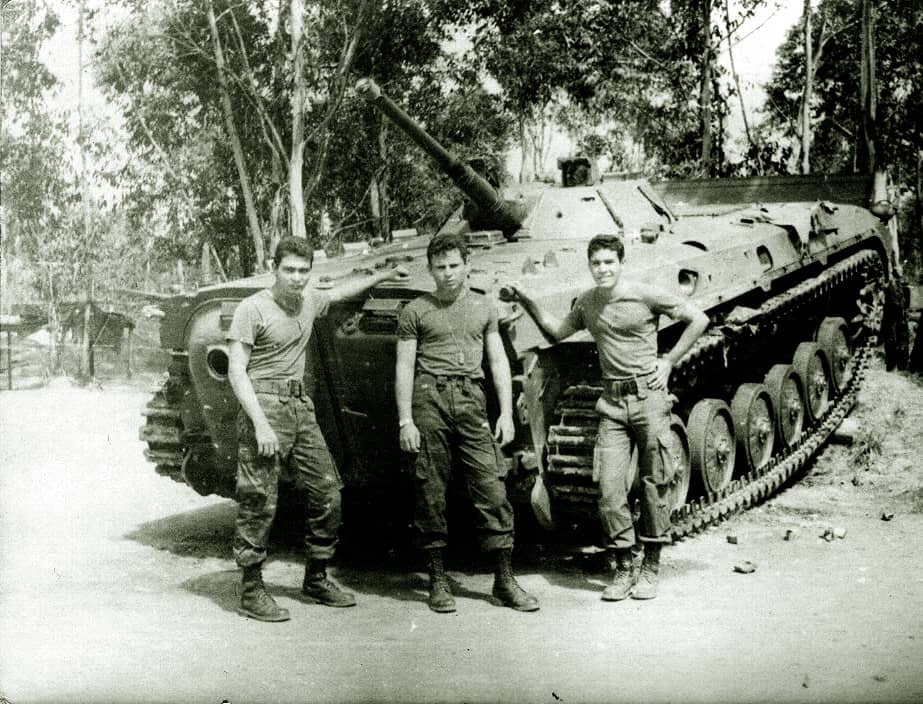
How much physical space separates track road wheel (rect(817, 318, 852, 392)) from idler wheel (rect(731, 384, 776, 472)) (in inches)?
61.4

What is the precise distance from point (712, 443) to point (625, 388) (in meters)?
2.02

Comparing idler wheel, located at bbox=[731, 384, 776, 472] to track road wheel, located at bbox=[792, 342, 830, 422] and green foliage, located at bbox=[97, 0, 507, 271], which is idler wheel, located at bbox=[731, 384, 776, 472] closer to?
track road wheel, located at bbox=[792, 342, 830, 422]

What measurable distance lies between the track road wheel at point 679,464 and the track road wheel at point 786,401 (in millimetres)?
1871

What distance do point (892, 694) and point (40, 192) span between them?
54.6 ft

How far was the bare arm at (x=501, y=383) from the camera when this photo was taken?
5.47 m

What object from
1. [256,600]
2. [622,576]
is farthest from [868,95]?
[256,600]

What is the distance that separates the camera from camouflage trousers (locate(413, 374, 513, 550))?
5.50 m

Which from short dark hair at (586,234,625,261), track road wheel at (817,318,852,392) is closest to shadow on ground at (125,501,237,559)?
short dark hair at (586,234,625,261)

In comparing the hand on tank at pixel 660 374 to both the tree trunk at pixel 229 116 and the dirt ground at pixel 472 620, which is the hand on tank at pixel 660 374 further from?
the tree trunk at pixel 229 116

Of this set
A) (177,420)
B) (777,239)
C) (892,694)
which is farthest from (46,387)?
(892,694)

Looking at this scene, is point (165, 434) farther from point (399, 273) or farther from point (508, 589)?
point (508, 589)

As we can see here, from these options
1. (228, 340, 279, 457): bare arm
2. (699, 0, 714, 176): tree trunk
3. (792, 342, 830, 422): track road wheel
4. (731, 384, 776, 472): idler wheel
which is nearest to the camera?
(228, 340, 279, 457): bare arm

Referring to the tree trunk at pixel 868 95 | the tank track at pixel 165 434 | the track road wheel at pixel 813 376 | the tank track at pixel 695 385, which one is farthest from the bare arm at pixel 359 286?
the tree trunk at pixel 868 95

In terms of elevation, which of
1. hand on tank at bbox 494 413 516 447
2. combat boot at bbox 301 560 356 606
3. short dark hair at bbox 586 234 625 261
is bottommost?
combat boot at bbox 301 560 356 606
